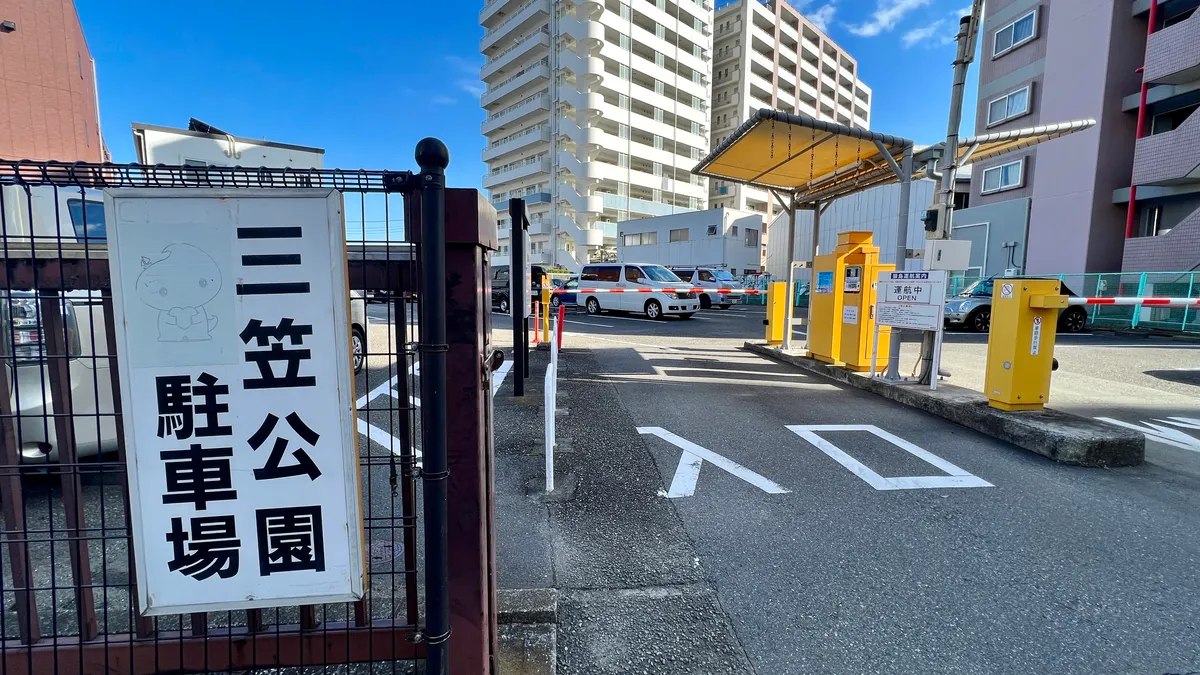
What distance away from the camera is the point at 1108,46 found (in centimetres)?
1716

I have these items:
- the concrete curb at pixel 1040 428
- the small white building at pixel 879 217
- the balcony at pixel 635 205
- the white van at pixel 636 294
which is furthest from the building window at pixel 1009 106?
the balcony at pixel 635 205

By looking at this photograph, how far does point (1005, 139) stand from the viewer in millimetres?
6758

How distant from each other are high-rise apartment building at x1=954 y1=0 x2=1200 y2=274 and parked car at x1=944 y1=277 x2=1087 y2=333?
3.63 metres

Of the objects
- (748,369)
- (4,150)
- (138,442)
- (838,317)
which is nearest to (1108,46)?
(838,317)

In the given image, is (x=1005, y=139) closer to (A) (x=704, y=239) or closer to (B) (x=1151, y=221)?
(B) (x=1151, y=221)

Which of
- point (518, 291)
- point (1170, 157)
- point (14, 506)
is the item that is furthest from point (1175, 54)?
point (14, 506)

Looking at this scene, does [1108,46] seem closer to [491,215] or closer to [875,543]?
[875,543]

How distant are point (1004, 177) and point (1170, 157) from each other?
5819 mm

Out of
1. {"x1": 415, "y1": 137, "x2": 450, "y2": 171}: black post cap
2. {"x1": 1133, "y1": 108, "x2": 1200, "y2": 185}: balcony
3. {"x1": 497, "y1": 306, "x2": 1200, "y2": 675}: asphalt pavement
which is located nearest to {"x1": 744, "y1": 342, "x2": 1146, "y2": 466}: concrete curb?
{"x1": 497, "y1": 306, "x2": 1200, "y2": 675}: asphalt pavement

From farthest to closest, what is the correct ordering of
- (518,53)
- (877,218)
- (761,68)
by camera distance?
(761,68)
(518,53)
(877,218)

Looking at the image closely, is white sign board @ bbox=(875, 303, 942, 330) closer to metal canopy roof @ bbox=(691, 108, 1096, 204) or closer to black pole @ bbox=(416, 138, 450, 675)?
metal canopy roof @ bbox=(691, 108, 1096, 204)

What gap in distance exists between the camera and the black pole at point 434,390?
139 centimetres

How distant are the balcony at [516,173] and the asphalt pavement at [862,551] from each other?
45.4 meters

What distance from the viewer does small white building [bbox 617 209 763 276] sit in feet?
120
